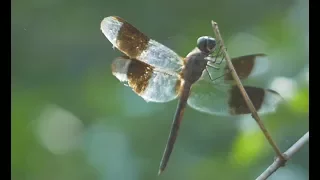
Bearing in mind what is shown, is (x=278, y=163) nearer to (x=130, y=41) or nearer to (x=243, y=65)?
(x=243, y=65)

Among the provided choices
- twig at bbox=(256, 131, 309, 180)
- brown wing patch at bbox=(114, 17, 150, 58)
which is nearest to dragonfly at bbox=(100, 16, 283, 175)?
brown wing patch at bbox=(114, 17, 150, 58)

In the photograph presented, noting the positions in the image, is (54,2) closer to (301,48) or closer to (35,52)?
(35,52)

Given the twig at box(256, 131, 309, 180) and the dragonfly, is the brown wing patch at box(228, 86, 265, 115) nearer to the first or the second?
the dragonfly

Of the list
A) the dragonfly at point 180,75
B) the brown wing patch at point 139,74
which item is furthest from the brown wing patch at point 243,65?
the brown wing patch at point 139,74

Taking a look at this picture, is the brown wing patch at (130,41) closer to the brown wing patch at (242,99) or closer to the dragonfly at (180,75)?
the dragonfly at (180,75)

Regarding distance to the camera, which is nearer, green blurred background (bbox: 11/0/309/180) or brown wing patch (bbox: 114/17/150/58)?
brown wing patch (bbox: 114/17/150/58)
